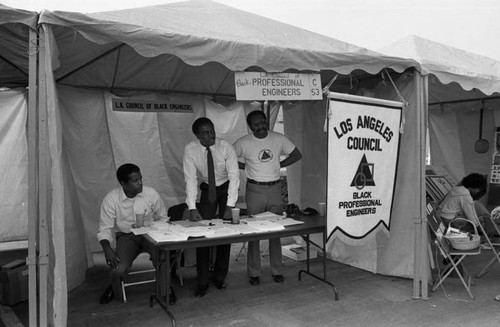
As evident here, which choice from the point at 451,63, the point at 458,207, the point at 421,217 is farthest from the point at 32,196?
the point at 458,207

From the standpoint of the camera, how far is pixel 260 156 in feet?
16.1

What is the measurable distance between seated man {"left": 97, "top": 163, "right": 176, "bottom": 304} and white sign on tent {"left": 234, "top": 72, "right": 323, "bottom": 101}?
4.29 ft

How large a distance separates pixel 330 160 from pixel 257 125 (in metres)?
1.16

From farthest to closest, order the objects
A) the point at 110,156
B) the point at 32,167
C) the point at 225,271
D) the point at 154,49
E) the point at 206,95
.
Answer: the point at 206,95
the point at 110,156
the point at 225,271
the point at 154,49
the point at 32,167

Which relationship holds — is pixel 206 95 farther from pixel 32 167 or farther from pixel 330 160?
pixel 32 167

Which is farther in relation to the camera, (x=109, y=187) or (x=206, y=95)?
(x=206, y=95)

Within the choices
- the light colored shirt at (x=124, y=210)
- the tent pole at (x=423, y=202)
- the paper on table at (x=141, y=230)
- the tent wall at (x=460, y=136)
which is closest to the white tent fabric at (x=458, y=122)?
the tent wall at (x=460, y=136)

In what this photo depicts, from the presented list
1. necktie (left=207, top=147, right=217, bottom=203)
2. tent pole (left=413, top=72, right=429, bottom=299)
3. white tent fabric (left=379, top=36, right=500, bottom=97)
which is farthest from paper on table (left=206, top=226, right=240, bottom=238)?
white tent fabric (left=379, top=36, right=500, bottom=97)

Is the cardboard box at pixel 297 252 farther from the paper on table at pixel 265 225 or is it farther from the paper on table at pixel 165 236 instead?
the paper on table at pixel 165 236

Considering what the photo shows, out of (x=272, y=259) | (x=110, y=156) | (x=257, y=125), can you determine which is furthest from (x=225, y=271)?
(x=110, y=156)

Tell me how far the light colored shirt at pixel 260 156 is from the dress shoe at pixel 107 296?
72.4 inches

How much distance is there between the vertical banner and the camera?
4039mm

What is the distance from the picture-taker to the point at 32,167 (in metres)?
2.94

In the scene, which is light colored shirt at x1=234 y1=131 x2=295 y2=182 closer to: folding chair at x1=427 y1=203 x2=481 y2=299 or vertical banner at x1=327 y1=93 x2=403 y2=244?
vertical banner at x1=327 y1=93 x2=403 y2=244
